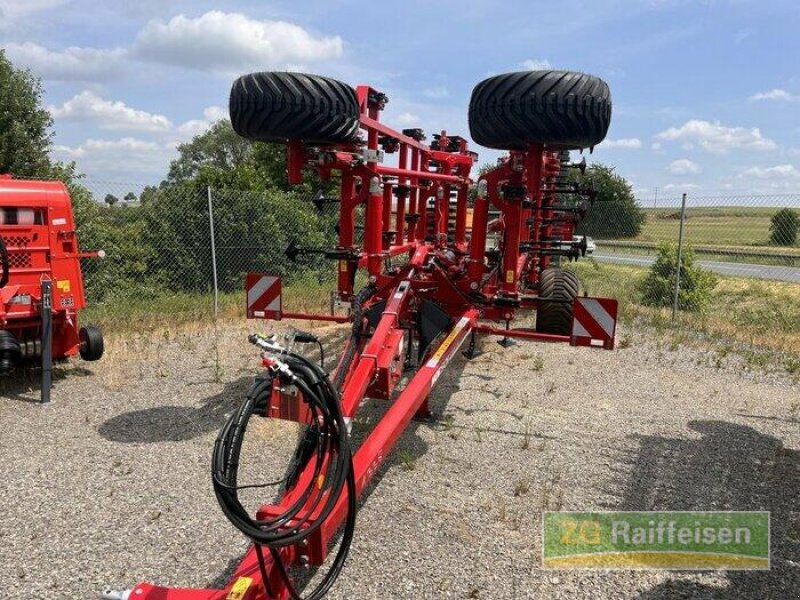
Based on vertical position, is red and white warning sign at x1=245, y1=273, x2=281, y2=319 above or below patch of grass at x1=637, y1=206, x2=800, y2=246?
below

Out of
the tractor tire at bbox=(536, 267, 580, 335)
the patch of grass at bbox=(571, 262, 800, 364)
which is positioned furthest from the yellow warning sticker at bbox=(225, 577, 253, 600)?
the patch of grass at bbox=(571, 262, 800, 364)

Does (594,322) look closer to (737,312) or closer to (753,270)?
(737,312)

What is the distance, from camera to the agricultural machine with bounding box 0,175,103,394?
5.20 metres

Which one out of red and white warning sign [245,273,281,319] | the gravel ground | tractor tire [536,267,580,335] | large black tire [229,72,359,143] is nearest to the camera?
the gravel ground

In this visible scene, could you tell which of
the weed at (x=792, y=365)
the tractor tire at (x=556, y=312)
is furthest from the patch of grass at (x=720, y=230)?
the tractor tire at (x=556, y=312)

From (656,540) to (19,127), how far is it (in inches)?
607

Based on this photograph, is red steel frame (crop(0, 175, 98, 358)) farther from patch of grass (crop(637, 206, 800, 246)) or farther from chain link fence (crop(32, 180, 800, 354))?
patch of grass (crop(637, 206, 800, 246))

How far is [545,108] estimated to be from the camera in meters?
4.09

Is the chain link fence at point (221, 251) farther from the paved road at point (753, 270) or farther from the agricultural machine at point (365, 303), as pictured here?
the agricultural machine at point (365, 303)

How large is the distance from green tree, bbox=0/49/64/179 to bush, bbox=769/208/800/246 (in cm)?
1712

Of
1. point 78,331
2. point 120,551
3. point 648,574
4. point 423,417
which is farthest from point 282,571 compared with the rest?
point 78,331

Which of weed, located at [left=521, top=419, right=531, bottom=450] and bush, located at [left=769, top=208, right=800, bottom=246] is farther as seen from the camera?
bush, located at [left=769, top=208, right=800, bottom=246]

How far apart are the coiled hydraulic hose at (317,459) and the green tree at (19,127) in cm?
1366

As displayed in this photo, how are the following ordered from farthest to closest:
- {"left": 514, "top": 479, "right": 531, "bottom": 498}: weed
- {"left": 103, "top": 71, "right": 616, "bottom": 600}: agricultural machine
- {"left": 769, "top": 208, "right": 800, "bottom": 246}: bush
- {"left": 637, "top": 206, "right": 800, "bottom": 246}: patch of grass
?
1. {"left": 637, "top": 206, "right": 800, "bottom": 246}: patch of grass
2. {"left": 769, "top": 208, "right": 800, "bottom": 246}: bush
3. {"left": 514, "top": 479, "right": 531, "bottom": 498}: weed
4. {"left": 103, "top": 71, "right": 616, "bottom": 600}: agricultural machine
